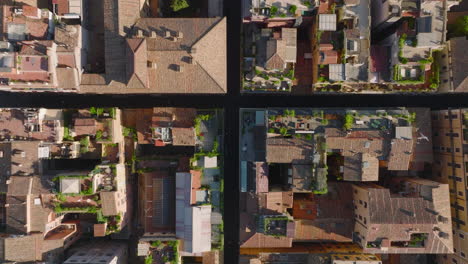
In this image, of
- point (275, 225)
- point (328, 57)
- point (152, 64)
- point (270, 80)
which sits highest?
point (328, 57)

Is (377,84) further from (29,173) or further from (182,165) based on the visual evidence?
(29,173)

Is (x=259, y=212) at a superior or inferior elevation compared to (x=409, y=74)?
inferior

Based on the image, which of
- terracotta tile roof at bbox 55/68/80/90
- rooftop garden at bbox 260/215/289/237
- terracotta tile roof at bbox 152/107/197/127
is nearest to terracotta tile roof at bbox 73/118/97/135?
terracotta tile roof at bbox 55/68/80/90

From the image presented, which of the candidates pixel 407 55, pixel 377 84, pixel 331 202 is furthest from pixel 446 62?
pixel 331 202

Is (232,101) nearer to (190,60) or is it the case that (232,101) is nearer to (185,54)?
(190,60)

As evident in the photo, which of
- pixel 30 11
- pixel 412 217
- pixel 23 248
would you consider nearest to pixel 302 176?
pixel 412 217

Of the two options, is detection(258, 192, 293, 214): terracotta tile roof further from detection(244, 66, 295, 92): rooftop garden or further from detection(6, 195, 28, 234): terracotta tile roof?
detection(6, 195, 28, 234): terracotta tile roof

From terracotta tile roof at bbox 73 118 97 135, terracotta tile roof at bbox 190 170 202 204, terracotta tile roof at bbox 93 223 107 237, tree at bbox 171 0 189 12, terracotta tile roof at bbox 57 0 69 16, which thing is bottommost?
terracotta tile roof at bbox 93 223 107 237

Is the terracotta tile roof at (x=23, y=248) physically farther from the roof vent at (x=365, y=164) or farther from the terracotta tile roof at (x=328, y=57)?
the terracotta tile roof at (x=328, y=57)
